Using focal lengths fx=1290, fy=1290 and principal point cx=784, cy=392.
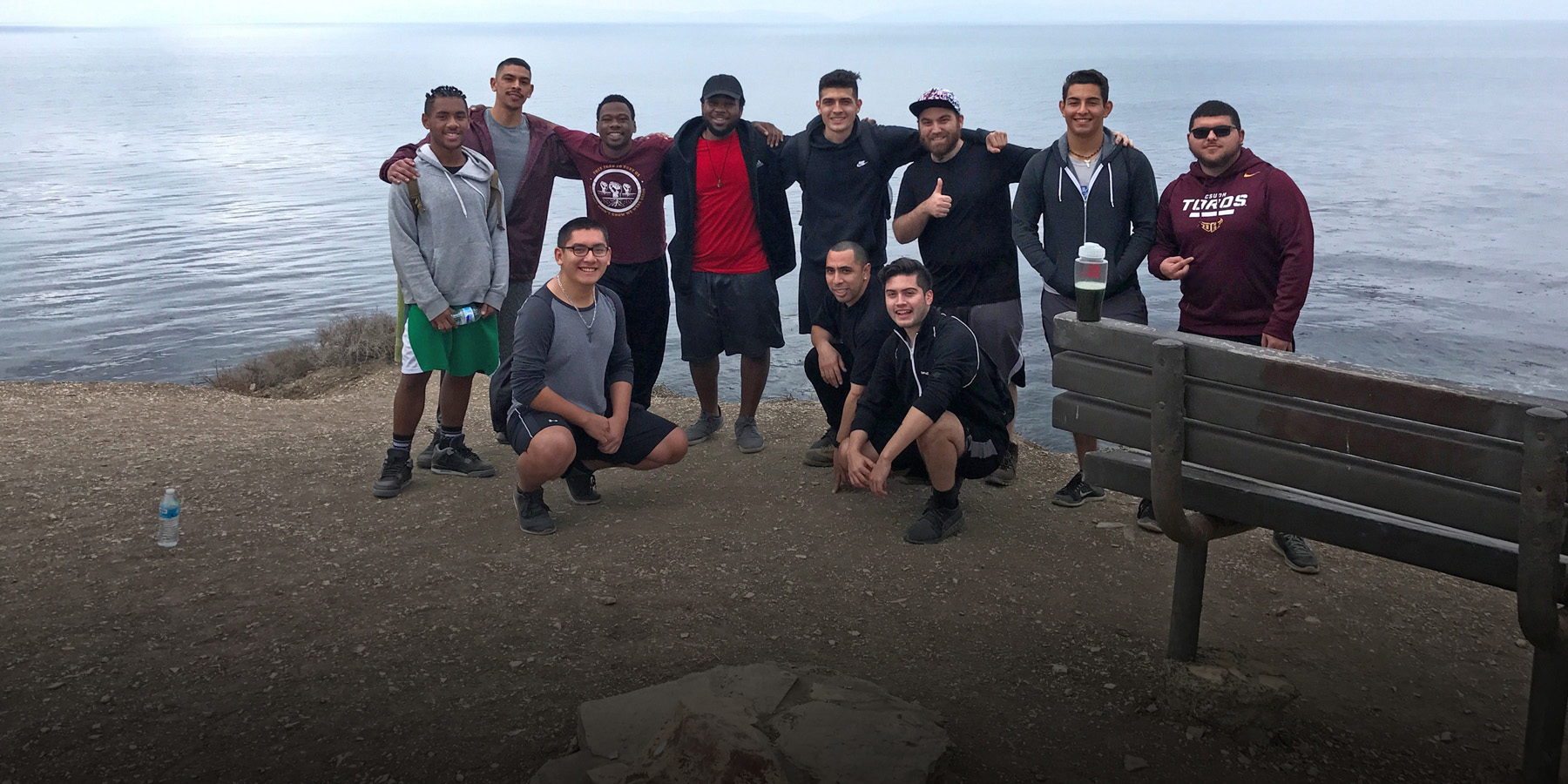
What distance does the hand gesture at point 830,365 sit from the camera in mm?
7035

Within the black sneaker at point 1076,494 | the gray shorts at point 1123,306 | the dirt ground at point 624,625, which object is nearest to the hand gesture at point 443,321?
the dirt ground at point 624,625

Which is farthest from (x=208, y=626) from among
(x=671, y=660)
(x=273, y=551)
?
(x=671, y=660)

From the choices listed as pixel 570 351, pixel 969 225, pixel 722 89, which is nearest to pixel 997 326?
pixel 969 225

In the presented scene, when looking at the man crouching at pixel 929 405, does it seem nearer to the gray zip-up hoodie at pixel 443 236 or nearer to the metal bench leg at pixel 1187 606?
the metal bench leg at pixel 1187 606

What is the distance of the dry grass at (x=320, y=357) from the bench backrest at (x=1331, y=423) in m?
9.94

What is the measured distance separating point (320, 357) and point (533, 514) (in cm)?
774

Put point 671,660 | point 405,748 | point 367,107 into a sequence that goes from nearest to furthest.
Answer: point 405,748 → point 671,660 → point 367,107

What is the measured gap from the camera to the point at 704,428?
8328 mm

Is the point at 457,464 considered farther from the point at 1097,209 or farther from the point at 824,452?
the point at 1097,209

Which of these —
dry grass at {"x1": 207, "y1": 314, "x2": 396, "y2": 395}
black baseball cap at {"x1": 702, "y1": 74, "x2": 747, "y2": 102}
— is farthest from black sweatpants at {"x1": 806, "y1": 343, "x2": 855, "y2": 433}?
dry grass at {"x1": 207, "y1": 314, "x2": 396, "y2": 395}

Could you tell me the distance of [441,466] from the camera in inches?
293

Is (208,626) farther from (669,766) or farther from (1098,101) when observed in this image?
(1098,101)

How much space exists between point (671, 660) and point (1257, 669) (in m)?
2.22

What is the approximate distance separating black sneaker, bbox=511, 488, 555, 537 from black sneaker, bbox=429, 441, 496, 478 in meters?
0.93
